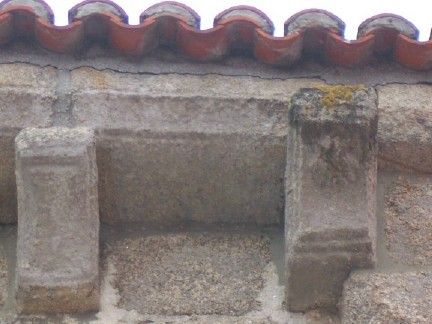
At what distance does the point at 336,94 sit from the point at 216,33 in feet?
1.44

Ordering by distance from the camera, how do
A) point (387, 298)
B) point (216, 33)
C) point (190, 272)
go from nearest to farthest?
point (387, 298) < point (190, 272) < point (216, 33)

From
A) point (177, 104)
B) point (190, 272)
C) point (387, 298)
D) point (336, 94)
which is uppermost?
point (336, 94)

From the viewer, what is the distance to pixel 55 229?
2.76 metres

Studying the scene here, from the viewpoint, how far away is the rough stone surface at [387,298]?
2.55 metres

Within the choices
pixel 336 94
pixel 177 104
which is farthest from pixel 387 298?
pixel 177 104

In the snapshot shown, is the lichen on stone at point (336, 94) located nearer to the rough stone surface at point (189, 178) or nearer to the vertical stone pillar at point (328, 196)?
the vertical stone pillar at point (328, 196)

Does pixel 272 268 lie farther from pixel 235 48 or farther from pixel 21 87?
pixel 21 87

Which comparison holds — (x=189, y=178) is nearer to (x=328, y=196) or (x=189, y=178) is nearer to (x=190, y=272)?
(x=190, y=272)

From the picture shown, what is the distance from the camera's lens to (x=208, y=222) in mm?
3080

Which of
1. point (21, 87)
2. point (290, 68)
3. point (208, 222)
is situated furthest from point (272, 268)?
point (21, 87)

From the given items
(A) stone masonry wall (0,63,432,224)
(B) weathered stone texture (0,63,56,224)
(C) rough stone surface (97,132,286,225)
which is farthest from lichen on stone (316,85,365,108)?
(B) weathered stone texture (0,63,56,224)

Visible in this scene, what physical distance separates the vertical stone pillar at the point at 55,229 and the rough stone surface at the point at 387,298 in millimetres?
661

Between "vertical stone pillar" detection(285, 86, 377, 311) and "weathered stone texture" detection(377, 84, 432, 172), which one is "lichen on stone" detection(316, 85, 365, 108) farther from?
"weathered stone texture" detection(377, 84, 432, 172)

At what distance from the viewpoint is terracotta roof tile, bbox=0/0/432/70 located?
3.04 meters
